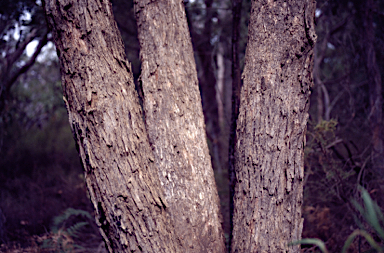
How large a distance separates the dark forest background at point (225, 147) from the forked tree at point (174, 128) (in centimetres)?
53

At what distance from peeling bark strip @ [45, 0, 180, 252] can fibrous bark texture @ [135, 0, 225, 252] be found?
0.38 feet

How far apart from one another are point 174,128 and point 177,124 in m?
0.03

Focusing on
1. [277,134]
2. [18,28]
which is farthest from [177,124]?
[18,28]

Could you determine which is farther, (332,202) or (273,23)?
(332,202)

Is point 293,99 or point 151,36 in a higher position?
point 151,36

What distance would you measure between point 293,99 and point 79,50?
1234 mm

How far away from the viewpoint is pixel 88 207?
3754 millimetres

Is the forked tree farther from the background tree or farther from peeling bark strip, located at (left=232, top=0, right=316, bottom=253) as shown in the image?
the background tree

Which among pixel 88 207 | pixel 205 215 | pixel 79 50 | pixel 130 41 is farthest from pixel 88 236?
pixel 130 41

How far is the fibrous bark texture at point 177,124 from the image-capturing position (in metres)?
1.51

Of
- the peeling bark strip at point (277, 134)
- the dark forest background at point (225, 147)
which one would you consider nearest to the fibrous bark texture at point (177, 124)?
the peeling bark strip at point (277, 134)

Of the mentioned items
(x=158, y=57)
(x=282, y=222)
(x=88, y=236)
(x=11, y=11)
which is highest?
(x=11, y=11)

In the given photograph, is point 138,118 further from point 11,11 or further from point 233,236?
point 11,11

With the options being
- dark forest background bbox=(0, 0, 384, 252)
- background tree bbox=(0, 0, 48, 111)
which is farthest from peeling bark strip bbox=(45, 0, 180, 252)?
background tree bbox=(0, 0, 48, 111)
